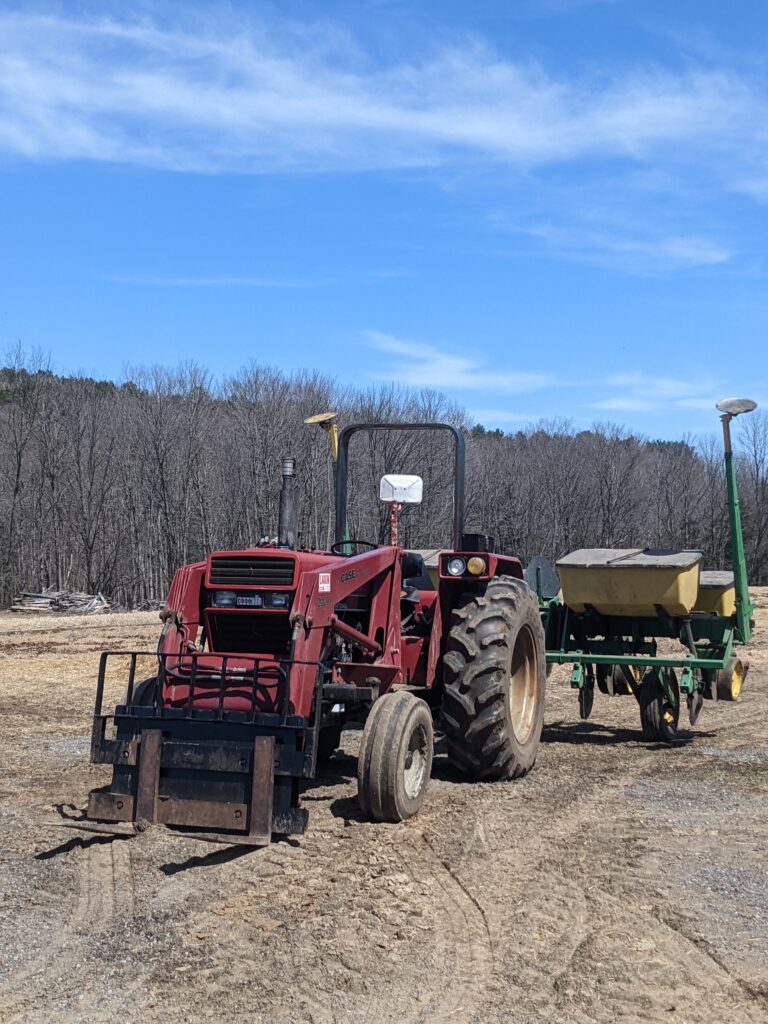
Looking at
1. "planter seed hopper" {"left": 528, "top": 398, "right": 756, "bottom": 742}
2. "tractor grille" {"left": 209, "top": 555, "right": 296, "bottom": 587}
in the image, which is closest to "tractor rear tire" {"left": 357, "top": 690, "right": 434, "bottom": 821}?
"tractor grille" {"left": 209, "top": 555, "right": 296, "bottom": 587}

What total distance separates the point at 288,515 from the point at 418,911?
3.07 meters

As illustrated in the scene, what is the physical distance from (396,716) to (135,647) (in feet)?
47.7

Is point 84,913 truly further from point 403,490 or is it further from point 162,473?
point 162,473

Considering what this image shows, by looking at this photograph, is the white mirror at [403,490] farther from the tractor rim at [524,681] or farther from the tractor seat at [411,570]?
the tractor rim at [524,681]

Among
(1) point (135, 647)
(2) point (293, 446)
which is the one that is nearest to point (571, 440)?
(2) point (293, 446)

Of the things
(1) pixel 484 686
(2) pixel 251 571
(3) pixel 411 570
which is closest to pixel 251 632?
(2) pixel 251 571

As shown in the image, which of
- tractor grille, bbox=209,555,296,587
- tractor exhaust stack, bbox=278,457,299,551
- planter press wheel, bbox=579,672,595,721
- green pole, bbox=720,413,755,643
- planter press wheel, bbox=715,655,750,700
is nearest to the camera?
tractor grille, bbox=209,555,296,587

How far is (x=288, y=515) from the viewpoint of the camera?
7.48m

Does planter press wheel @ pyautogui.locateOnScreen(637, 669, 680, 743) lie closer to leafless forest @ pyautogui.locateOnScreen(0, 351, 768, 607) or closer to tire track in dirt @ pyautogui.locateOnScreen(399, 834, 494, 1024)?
tire track in dirt @ pyautogui.locateOnScreen(399, 834, 494, 1024)

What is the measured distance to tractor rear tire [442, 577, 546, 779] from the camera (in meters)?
7.64

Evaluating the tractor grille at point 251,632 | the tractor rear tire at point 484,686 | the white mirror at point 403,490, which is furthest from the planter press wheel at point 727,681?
the tractor grille at point 251,632

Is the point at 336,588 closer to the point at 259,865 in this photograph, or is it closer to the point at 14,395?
the point at 259,865

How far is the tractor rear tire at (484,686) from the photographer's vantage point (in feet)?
25.1

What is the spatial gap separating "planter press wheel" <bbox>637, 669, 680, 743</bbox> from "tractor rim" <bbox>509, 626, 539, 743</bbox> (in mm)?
1778
